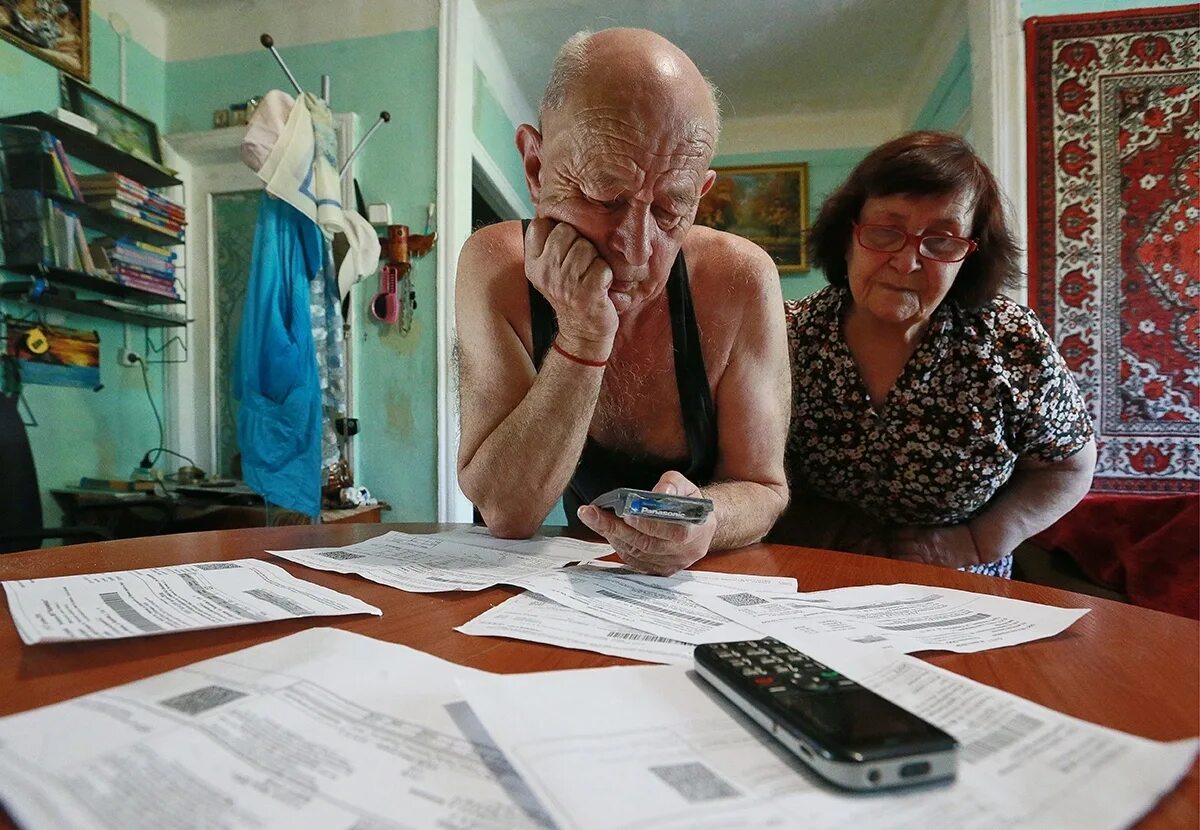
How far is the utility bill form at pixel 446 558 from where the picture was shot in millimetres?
666

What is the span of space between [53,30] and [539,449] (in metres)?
2.72

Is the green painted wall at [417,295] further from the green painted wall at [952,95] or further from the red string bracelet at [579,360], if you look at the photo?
the green painted wall at [952,95]

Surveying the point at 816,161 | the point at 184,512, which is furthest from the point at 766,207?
the point at 184,512

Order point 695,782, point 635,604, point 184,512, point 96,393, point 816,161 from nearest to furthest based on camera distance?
point 695,782 < point 635,604 < point 184,512 < point 96,393 < point 816,161

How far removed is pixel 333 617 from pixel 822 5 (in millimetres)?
3241

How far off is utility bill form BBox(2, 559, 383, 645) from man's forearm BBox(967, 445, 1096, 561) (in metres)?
1.13

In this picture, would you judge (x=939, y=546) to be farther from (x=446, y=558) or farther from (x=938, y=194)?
(x=446, y=558)

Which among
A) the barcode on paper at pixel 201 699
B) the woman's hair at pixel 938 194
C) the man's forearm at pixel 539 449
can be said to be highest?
the woman's hair at pixel 938 194

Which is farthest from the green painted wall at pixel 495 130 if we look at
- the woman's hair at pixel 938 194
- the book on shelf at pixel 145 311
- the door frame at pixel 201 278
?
the woman's hair at pixel 938 194

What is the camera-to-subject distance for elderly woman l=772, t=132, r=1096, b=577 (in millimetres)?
1133

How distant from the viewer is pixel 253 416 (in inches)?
91.0

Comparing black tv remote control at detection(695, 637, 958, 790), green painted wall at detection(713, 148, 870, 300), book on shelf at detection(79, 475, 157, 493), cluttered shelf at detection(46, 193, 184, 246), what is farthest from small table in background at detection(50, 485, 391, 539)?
green painted wall at detection(713, 148, 870, 300)

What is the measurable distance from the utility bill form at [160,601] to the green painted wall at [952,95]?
3116 mm

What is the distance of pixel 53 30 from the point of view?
2344 millimetres
